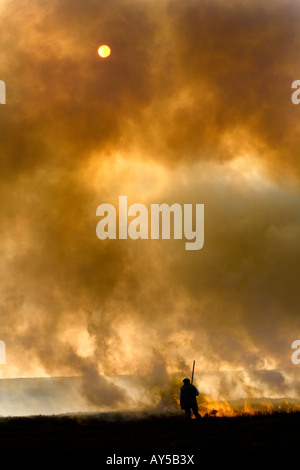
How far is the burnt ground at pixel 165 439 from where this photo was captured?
14523 mm

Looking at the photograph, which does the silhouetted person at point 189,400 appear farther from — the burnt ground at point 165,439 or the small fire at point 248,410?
the small fire at point 248,410

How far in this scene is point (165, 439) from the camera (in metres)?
17.0

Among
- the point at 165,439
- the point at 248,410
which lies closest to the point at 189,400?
the point at 165,439

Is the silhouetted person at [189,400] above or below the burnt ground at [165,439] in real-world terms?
above

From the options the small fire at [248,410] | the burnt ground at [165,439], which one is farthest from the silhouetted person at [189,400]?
the small fire at [248,410]

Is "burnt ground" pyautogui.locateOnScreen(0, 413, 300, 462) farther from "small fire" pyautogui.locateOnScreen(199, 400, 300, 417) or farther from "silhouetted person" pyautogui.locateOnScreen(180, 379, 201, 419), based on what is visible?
"small fire" pyautogui.locateOnScreen(199, 400, 300, 417)

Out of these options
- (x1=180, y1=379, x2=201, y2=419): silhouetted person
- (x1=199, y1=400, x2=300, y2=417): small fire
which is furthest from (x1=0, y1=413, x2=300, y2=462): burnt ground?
(x1=199, y1=400, x2=300, y2=417): small fire

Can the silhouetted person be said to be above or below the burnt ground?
above

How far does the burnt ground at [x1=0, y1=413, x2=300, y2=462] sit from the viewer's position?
47.6 feet

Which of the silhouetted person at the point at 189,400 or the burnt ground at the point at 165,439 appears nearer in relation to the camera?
the burnt ground at the point at 165,439
